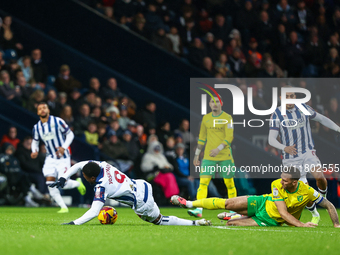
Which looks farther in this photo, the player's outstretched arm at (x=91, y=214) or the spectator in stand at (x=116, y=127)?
the spectator in stand at (x=116, y=127)

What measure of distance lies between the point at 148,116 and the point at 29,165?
332 centimetres

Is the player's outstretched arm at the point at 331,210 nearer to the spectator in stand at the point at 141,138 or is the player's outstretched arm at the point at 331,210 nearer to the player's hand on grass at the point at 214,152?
the player's hand on grass at the point at 214,152

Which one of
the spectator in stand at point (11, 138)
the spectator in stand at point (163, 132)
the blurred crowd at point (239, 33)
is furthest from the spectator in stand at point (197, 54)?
the spectator in stand at point (11, 138)

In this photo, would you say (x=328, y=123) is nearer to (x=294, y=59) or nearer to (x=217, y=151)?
(x=217, y=151)

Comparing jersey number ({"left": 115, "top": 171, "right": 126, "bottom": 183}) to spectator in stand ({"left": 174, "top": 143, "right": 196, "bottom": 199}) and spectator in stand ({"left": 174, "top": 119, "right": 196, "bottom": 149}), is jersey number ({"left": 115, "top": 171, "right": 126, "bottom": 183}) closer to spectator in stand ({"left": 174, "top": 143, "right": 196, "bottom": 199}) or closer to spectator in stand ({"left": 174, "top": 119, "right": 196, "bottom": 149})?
spectator in stand ({"left": 174, "top": 143, "right": 196, "bottom": 199})

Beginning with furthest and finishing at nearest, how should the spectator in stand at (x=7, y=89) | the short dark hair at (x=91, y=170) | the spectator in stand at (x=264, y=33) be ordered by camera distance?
the spectator in stand at (x=264, y=33) < the spectator in stand at (x=7, y=89) < the short dark hair at (x=91, y=170)

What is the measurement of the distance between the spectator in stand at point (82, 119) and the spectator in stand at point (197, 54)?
3.69m

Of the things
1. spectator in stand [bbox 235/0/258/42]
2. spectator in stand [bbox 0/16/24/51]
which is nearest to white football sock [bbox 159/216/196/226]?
spectator in stand [bbox 0/16/24/51]

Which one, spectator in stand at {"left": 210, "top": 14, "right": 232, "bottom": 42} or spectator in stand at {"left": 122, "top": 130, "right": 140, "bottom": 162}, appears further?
spectator in stand at {"left": 210, "top": 14, "right": 232, "bottom": 42}

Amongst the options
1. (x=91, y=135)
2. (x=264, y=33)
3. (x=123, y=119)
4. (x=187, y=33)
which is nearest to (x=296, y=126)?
(x=91, y=135)

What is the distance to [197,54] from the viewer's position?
1558 centimetres

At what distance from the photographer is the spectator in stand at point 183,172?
1276 cm

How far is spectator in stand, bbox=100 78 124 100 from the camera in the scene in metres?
14.1

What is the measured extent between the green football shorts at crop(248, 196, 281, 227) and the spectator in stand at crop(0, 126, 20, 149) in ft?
22.2
